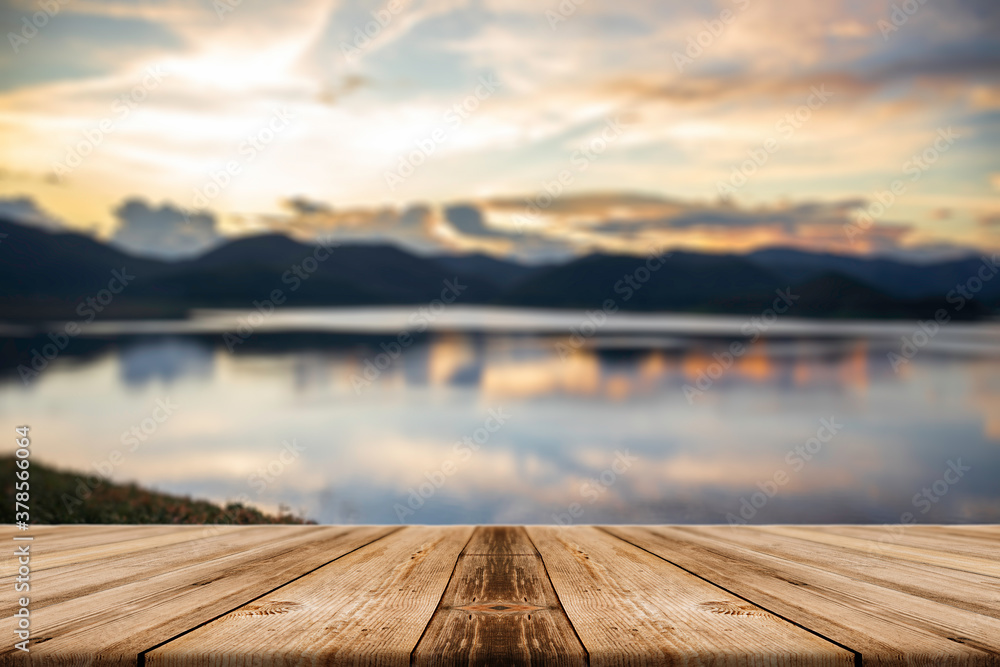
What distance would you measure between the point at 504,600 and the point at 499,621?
186 mm

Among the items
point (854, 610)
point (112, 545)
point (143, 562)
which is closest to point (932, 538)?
point (854, 610)

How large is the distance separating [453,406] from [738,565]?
26.5 m

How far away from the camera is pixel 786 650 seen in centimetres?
126

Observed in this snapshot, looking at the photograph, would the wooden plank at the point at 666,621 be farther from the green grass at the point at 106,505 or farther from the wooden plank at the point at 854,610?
the green grass at the point at 106,505

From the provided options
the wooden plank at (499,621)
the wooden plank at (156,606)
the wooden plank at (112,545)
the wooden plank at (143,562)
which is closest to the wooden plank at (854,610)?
the wooden plank at (499,621)

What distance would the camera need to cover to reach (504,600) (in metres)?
1.59

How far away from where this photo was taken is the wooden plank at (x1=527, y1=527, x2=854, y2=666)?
123 centimetres

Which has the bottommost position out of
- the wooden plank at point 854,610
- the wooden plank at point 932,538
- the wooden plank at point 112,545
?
the wooden plank at point 932,538

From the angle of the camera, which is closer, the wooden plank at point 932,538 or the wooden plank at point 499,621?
the wooden plank at point 499,621

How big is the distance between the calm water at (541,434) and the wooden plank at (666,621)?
1109 cm

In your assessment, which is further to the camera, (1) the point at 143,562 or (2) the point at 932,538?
(2) the point at 932,538

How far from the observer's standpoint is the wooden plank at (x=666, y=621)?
1.23 m

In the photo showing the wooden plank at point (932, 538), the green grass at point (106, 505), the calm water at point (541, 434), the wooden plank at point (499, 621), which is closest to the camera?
the wooden plank at point (499, 621)

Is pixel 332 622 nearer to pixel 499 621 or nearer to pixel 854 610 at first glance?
pixel 499 621
